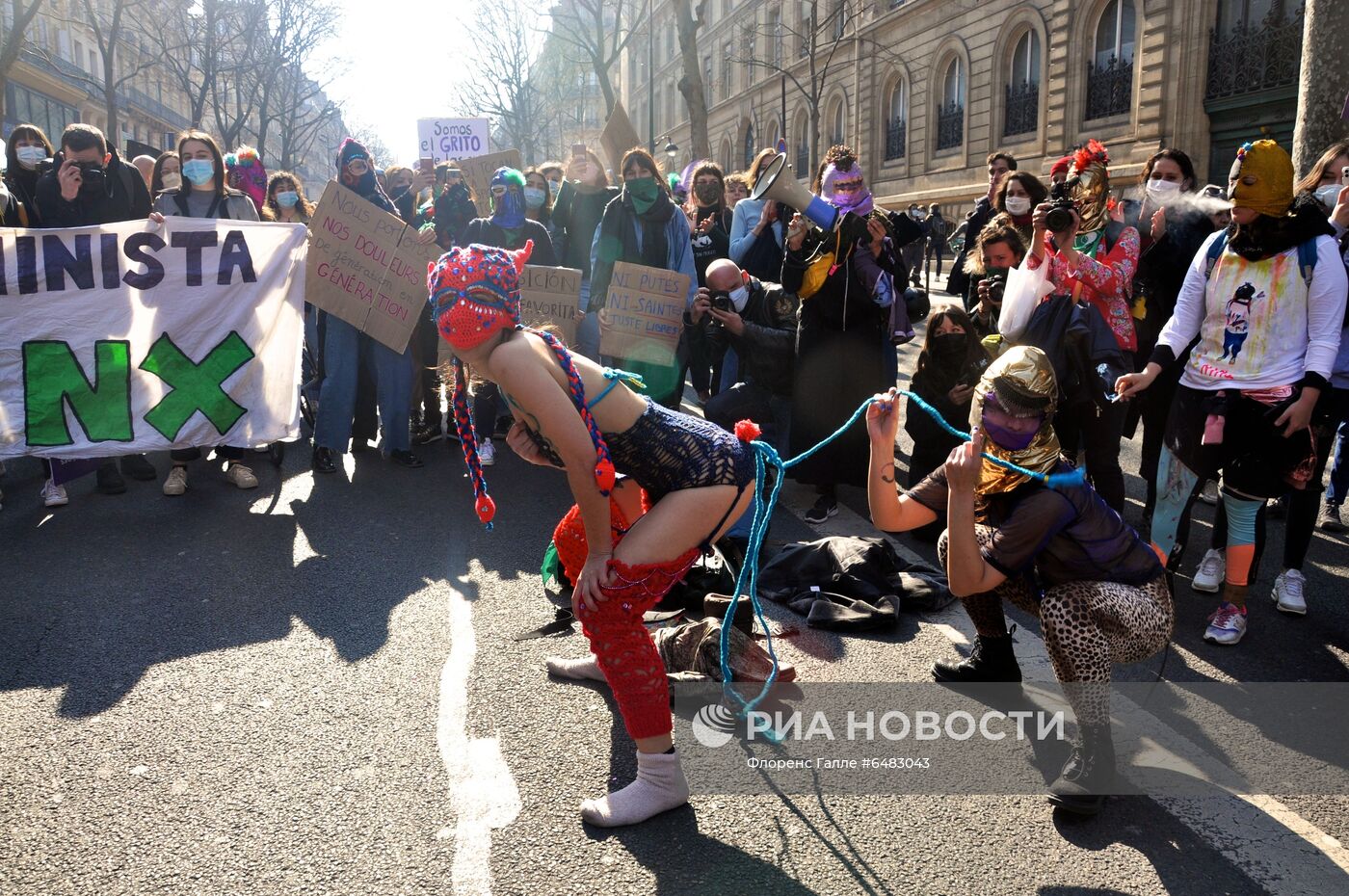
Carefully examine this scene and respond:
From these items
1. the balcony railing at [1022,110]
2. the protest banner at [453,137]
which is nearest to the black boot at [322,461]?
the protest banner at [453,137]

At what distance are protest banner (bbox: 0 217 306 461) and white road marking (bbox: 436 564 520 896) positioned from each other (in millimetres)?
3392

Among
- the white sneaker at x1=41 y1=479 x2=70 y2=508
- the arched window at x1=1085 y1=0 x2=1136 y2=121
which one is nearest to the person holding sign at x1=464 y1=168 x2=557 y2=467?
the white sneaker at x1=41 y1=479 x2=70 y2=508

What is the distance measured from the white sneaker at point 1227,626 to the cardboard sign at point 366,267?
528 centimetres

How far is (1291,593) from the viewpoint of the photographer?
178 inches

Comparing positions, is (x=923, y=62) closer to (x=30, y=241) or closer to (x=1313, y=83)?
(x=1313, y=83)

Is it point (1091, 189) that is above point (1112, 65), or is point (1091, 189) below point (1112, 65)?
below

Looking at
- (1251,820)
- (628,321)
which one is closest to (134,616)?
(628,321)

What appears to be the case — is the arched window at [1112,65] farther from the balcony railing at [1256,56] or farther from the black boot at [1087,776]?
the black boot at [1087,776]

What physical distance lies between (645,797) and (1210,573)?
131 inches

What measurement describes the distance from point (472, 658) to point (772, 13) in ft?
136

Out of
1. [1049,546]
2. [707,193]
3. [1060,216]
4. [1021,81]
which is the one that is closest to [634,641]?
[1049,546]

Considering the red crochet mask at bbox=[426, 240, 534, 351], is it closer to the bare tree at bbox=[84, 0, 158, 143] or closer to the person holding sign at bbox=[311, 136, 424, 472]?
the person holding sign at bbox=[311, 136, 424, 472]

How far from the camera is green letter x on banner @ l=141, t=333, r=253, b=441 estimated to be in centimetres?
636

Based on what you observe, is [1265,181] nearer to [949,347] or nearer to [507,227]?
[949,347]
